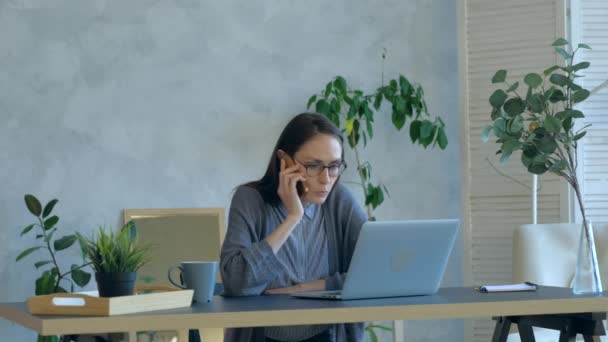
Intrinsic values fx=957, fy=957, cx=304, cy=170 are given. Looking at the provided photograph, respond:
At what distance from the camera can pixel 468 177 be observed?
484 cm

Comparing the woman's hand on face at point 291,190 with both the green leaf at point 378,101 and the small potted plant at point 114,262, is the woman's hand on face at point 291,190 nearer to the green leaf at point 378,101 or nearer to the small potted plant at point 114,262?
the small potted plant at point 114,262

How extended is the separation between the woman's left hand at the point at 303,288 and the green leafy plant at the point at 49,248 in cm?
176

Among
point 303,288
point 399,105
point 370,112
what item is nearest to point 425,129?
point 399,105

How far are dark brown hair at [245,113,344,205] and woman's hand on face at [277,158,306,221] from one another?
0.04 meters

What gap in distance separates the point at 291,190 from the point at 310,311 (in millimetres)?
718

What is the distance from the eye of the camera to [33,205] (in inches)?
167

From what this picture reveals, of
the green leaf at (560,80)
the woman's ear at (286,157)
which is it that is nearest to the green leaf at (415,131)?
the green leaf at (560,80)

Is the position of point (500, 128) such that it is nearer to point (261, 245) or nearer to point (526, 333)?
point (526, 333)

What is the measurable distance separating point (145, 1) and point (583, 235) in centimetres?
287

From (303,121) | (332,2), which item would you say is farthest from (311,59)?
(303,121)

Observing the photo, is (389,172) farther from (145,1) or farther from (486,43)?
(145,1)

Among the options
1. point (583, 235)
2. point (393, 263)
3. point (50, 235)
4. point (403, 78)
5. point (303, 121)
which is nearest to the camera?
point (393, 263)

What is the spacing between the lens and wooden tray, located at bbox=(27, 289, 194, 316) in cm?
195

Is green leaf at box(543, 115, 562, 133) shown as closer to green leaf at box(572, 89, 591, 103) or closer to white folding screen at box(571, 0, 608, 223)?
green leaf at box(572, 89, 591, 103)
